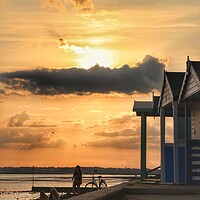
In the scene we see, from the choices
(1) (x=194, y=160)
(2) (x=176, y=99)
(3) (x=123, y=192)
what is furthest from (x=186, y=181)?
(3) (x=123, y=192)

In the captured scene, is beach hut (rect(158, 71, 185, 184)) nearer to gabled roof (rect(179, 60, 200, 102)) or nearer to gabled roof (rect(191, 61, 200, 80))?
gabled roof (rect(179, 60, 200, 102))

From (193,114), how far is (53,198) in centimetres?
1326

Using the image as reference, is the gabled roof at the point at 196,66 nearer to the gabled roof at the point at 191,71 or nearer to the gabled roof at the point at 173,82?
the gabled roof at the point at 191,71

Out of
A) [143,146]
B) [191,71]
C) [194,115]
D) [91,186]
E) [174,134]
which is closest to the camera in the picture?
[191,71]

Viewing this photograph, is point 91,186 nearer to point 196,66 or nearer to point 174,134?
point 174,134

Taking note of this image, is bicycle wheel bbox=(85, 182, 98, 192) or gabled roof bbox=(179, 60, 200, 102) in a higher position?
gabled roof bbox=(179, 60, 200, 102)

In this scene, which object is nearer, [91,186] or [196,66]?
[196,66]

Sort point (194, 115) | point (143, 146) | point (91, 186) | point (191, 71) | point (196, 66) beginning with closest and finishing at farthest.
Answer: point (196, 66)
point (191, 71)
point (194, 115)
point (91, 186)
point (143, 146)

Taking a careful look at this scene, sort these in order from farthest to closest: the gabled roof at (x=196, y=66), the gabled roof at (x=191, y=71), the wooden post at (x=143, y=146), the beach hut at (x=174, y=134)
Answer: the wooden post at (x=143, y=146)
the beach hut at (x=174, y=134)
the gabled roof at (x=196, y=66)
the gabled roof at (x=191, y=71)

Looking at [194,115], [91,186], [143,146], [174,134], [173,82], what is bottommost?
[91,186]

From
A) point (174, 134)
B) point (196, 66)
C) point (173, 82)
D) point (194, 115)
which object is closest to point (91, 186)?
point (174, 134)

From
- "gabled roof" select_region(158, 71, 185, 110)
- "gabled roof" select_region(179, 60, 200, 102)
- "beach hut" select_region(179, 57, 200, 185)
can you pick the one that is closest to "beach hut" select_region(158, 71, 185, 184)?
"gabled roof" select_region(158, 71, 185, 110)

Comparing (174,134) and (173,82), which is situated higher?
(173,82)

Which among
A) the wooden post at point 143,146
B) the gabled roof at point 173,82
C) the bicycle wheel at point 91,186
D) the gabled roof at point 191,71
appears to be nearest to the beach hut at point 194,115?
the gabled roof at point 191,71
